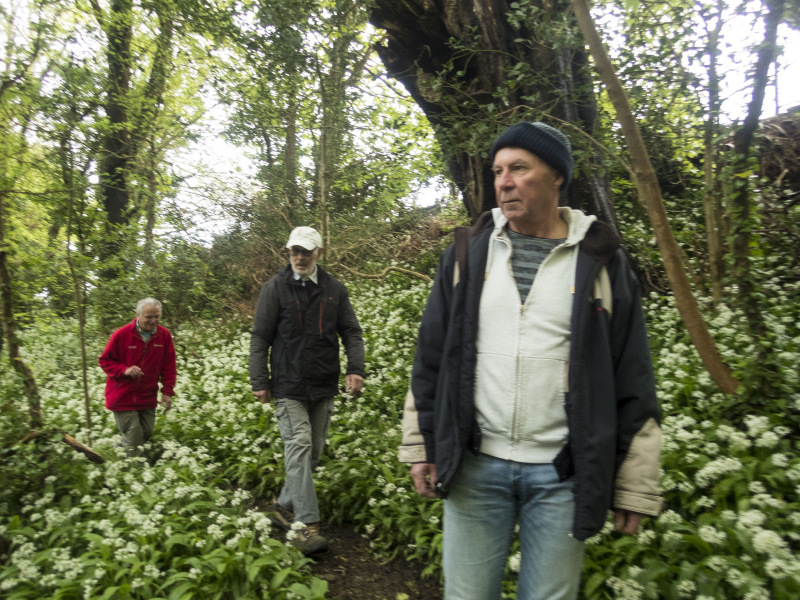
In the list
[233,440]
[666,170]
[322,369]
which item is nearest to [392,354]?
[233,440]

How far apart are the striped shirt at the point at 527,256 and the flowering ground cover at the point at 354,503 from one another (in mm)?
2140

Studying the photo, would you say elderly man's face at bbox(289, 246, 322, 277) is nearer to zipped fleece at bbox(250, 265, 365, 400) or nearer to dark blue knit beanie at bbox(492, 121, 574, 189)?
zipped fleece at bbox(250, 265, 365, 400)

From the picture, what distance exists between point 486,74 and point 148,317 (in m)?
5.75

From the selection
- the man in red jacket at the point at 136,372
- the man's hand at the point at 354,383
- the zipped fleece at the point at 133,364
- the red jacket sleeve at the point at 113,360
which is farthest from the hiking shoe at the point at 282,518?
the red jacket sleeve at the point at 113,360

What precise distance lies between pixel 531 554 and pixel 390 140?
39.7 ft

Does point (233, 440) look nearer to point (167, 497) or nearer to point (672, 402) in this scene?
point (167, 497)

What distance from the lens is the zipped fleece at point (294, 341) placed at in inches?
200

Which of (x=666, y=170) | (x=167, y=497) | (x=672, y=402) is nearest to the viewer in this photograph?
(x=167, y=497)

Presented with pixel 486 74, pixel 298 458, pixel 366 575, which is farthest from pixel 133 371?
pixel 486 74

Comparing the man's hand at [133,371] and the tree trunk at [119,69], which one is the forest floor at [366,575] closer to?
the man's hand at [133,371]

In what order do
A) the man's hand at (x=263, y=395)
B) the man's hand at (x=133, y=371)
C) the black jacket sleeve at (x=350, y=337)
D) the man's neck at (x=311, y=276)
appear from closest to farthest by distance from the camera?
the man's hand at (x=263, y=395), the man's neck at (x=311, y=276), the black jacket sleeve at (x=350, y=337), the man's hand at (x=133, y=371)

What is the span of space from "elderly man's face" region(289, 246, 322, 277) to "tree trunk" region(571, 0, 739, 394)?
2.85m

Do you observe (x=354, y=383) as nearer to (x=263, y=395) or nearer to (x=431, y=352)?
(x=263, y=395)

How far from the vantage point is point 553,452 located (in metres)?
2.20
